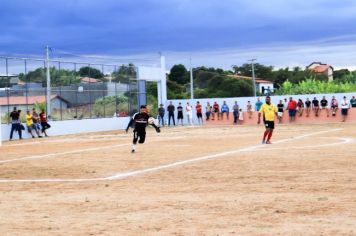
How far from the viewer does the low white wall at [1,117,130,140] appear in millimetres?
40694

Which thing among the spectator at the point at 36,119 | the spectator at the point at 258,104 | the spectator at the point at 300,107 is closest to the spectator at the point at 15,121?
the spectator at the point at 36,119

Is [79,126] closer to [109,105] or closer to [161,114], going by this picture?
[109,105]

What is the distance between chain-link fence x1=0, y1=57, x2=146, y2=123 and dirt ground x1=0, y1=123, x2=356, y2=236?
18654mm

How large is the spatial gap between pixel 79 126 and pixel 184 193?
33.9 meters

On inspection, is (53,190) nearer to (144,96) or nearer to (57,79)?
(57,79)

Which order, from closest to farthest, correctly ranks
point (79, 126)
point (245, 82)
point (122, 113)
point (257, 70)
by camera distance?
1. point (79, 126)
2. point (122, 113)
3. point (245, 82)
4. point (257, 70)

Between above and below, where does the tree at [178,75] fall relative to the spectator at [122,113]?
above

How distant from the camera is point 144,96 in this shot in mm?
56000

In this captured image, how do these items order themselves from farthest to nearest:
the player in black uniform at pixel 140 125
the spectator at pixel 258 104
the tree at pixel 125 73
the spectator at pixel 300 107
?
1. the tree at pixel 125 73
2. the spectator at pixel 258 104
3. the spectator at pixel 300 107
4. the player in black uniform at pixel 140 125

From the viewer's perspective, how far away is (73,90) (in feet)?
153

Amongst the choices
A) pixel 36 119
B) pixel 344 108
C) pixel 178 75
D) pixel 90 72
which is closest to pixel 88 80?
pixel 90 72

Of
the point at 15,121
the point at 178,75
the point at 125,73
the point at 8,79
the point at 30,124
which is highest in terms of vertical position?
the point at 178,75

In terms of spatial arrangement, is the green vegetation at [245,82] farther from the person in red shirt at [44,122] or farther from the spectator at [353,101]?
the person in red shirt at [44,122]

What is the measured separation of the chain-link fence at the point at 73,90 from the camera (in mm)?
41250
